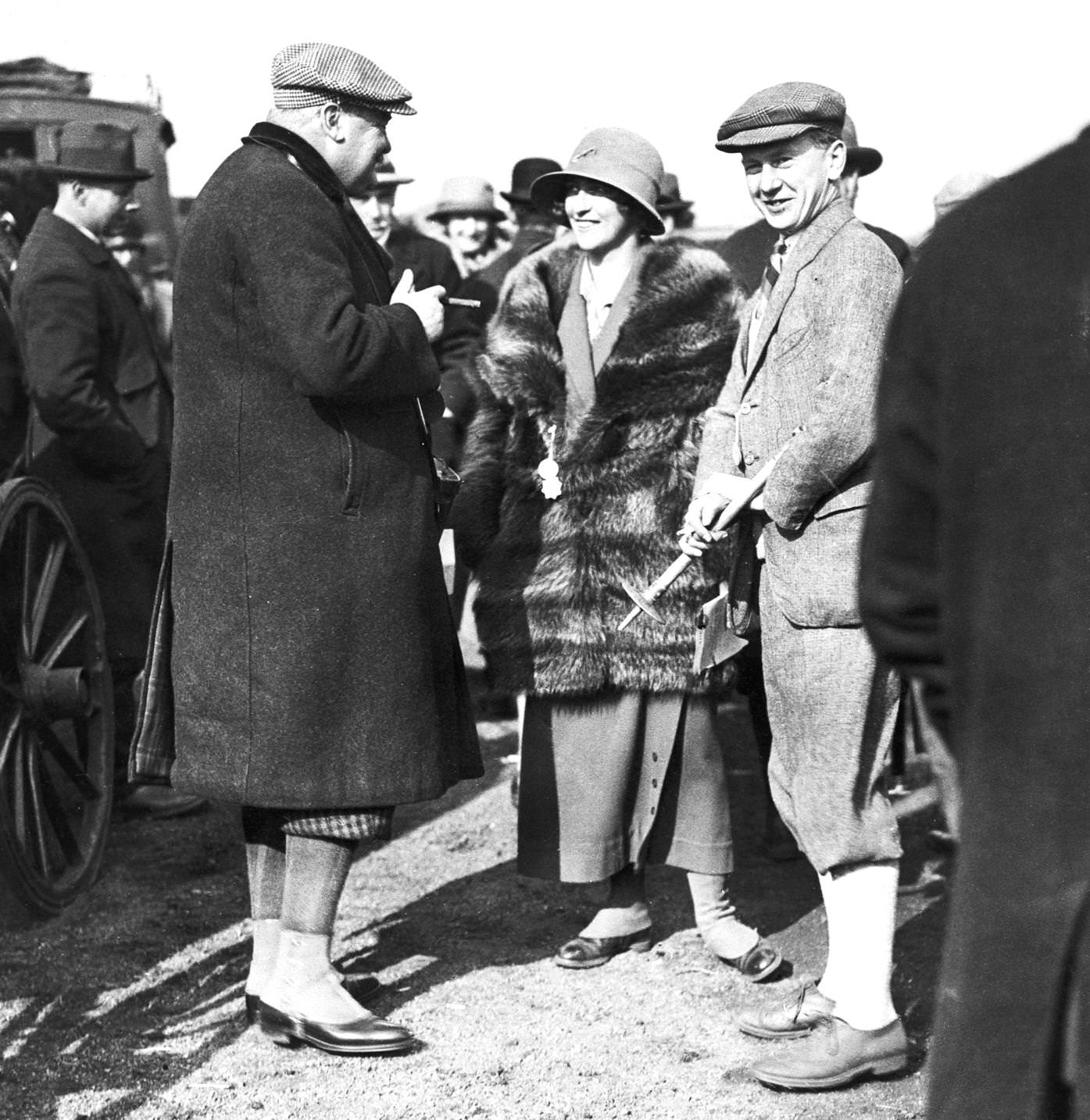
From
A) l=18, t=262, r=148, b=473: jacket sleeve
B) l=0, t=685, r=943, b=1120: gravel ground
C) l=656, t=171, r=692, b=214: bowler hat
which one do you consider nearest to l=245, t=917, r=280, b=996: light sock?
l=0, t=685, r=943, b=1120: gravel ground

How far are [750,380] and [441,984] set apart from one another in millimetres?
1559

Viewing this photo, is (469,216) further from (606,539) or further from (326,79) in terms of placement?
(326,79)

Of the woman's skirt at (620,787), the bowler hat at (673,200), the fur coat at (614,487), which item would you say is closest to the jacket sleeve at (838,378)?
the fur coat at (614,487)

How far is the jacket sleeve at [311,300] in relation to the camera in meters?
3.35

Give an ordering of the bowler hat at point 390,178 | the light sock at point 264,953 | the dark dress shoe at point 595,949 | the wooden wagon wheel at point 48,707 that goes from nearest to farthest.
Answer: the light sock at point 264,953, the wooden wagon wheel at point 48,707, the dark dress shoe at point 595,949, the bowler hat at point 390,178

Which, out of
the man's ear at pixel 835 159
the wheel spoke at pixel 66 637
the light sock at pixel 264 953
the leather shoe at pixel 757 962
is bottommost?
the leather shoe at pixel 757 962

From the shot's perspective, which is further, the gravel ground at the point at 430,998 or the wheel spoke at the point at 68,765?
the wheel spoke at the point at 68,765

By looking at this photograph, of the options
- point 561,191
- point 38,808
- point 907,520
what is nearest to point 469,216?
point 561,191

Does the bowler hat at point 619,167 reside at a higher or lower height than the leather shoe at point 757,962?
higher

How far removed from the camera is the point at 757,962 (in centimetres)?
407

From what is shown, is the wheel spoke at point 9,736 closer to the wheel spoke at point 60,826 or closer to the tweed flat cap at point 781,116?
the wheel spoke at point 60,826

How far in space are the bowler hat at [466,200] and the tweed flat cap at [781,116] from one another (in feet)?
17.5

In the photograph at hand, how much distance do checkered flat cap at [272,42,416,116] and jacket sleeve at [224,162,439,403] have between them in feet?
0.61

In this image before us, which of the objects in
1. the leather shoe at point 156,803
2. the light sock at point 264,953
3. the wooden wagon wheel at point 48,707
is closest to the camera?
the light sock at point 264,953
